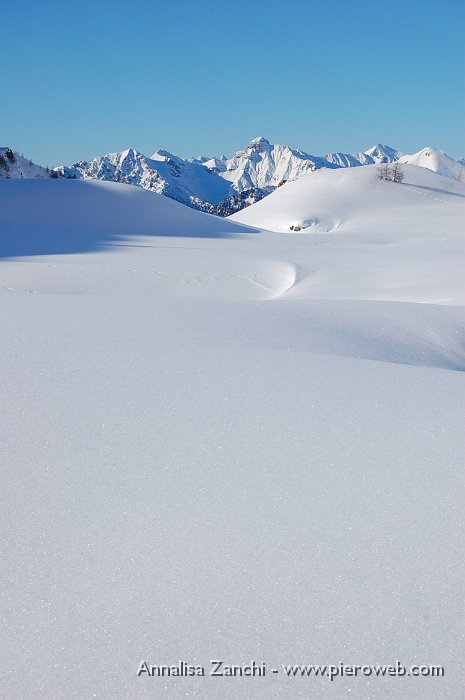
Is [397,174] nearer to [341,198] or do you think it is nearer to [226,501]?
[341,198]

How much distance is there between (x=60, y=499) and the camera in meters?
2.03

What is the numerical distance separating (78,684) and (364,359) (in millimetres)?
2594

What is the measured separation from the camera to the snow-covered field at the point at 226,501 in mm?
1508

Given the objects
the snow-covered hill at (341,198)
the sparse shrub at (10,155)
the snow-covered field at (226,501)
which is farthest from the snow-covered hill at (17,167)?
the snow-covered field at (226,501)

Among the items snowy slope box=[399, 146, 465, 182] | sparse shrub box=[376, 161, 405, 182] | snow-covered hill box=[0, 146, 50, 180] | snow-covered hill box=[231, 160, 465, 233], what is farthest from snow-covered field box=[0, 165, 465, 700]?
snowy slope box=[399, 146, 465, 182]

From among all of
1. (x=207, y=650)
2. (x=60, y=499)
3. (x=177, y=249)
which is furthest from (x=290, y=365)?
(x=177, y=249)

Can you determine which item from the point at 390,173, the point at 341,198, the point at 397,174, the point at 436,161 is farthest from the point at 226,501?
the point at 436,161

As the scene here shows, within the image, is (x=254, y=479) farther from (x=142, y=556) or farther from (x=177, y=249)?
(x=177, y=249)

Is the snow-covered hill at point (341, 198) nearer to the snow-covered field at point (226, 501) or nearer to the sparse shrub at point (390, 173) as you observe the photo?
the sparse shrub at point (390, 173)

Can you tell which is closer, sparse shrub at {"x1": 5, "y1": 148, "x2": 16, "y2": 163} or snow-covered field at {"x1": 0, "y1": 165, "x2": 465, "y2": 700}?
snow-covered field at {"x1": 0, "y1": 165, "x2": 465, "y2": 700}

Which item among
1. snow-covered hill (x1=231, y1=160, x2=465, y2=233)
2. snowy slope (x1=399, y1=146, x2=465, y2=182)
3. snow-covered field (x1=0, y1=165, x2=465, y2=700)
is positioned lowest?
snow-covered field (x1=0, y1=165, x2=465, y2=700)

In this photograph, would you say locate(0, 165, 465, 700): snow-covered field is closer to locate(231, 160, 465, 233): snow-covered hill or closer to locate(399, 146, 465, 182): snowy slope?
locate(231, 160, 465, 233): snow-covered hill

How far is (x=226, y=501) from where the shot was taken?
2.03 metres

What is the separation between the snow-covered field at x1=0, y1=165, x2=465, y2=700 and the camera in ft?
4.95
